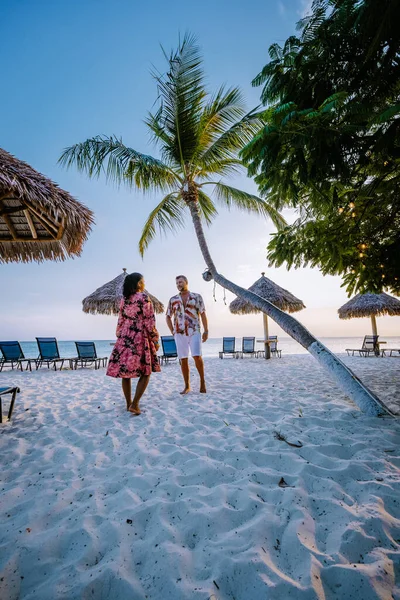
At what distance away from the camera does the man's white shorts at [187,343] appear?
388 cm

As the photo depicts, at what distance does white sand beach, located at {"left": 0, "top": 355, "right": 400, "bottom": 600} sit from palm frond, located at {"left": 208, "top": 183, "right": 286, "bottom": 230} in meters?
4.96

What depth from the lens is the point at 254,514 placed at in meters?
1.32

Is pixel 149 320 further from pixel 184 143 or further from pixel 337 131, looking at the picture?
pixel 184 143

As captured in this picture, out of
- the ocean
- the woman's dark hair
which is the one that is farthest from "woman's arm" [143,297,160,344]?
the ocean

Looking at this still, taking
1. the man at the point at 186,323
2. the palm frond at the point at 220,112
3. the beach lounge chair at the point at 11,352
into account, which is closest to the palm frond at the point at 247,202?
the palm frond at the point at 220,112

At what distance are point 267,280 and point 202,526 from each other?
11613mm

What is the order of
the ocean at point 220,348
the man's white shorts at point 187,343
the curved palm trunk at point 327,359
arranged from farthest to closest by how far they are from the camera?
the ocean at point 220,348, the man's white shorts at point 187,343, the curved palm trunk at point 327,359

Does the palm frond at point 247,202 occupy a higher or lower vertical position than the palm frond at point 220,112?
lower

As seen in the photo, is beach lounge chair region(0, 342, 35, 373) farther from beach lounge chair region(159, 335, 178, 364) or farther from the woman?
the woman

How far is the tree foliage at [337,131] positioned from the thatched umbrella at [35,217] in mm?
2497

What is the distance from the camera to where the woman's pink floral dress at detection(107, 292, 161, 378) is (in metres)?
3.06

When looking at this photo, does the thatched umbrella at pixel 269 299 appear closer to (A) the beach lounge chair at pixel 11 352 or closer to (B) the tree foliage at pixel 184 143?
(B) the tree foliage at pixel 184 143

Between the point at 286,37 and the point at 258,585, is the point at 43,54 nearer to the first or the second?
the point at 286,37

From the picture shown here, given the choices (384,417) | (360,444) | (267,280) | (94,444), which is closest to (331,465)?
(360,444)
